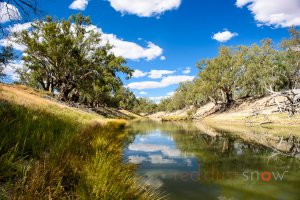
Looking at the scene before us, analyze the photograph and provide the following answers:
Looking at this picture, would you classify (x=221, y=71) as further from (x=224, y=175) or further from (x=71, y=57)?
(x=224, y=175)

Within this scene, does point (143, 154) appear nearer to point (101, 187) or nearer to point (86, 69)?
point (101, 187)

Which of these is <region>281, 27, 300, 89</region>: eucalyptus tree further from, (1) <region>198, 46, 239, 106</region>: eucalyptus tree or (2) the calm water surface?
(2) the calm water surface

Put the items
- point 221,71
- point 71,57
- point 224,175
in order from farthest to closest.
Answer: point 221,71
point 71,57
point 224,175

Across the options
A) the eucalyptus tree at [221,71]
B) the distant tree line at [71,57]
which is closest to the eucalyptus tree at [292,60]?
the eucalyptus tree at [221,71]

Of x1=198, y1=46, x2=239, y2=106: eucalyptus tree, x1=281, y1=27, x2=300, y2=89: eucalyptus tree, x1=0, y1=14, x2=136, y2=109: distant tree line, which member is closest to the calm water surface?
x1=0, y1=14, x2=136, y2=109: distant tree line

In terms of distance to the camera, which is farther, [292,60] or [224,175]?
[292,60]

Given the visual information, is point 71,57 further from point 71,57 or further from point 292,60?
point 292,60

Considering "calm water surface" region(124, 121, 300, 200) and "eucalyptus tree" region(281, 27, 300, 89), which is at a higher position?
"eucalyptus tree" region(281, 27, 300, 89)

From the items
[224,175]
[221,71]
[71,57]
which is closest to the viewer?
[224,175]

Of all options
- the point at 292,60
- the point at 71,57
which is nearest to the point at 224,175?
the point at 71,57

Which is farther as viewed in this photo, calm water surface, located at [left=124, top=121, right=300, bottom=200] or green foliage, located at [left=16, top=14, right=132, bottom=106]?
green foliage, located at [left=16, top=14, right=132, bottom=106]

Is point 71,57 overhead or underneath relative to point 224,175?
overhead

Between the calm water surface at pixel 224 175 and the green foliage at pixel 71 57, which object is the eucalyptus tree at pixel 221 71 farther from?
the calm water surface at pixel 224 175

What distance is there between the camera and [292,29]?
47.2 metres
